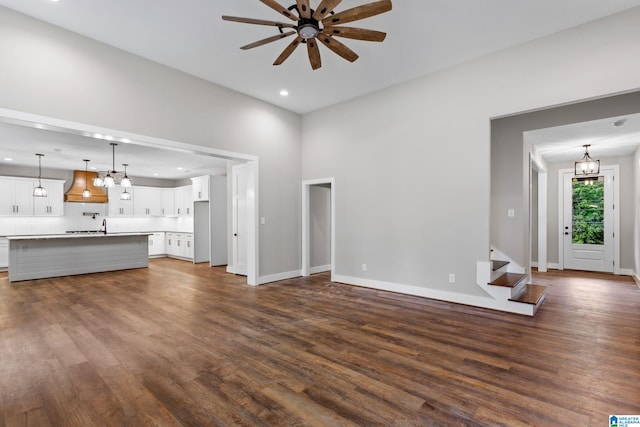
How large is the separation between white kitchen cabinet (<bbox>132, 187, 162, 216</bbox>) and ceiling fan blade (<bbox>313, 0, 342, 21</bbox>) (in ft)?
33.7

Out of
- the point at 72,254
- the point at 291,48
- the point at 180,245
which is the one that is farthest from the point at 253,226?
the point at 180,245

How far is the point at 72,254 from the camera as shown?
23.1 ft

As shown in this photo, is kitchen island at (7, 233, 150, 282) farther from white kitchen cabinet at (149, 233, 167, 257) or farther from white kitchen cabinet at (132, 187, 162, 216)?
white kitchen cabinet at (132, 187, 162, 216)

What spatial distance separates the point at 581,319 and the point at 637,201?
14.3 ft

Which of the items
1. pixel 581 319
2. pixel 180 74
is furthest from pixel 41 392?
pixel 581 319

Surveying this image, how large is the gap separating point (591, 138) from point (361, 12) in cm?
566

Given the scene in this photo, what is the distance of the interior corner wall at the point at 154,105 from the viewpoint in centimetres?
328

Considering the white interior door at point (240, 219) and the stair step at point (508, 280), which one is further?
the white interior door at point (240, 219)

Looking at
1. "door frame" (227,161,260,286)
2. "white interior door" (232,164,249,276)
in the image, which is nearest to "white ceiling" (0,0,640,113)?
"door frame" (227,161,260,286)

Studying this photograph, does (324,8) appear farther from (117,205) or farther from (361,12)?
(117,205)

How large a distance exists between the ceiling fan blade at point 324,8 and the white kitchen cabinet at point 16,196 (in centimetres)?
997

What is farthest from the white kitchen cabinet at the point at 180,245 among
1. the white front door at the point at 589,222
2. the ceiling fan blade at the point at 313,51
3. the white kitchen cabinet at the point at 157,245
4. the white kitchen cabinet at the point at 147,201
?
the white front door at the point at 589,222

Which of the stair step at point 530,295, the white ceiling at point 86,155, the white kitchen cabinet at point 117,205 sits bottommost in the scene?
the stair step at point 530,295

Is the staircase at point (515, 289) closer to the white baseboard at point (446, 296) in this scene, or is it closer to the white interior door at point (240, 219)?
the white baseboard at point (446, 296)
